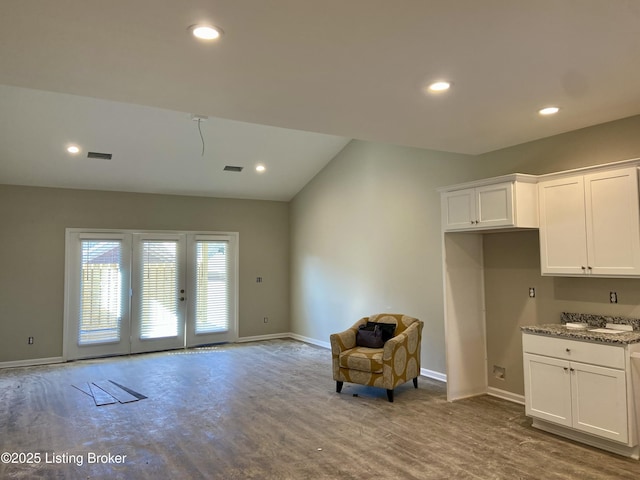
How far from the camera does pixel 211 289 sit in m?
8.33

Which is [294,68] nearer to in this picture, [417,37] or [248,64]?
[248,64]

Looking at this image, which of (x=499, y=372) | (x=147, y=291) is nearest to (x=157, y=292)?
(x=147, y=291)

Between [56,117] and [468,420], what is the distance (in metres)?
5.89

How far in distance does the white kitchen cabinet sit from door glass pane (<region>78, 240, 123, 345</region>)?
6326 mm

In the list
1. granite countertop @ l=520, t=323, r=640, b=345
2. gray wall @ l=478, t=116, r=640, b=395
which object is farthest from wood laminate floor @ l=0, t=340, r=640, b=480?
granite countertop @ l=520, t=323, r=640, b=345

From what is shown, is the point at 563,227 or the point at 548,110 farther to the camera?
the point at 563,227

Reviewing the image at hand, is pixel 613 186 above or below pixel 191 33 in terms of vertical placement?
below

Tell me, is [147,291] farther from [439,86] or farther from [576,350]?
[576,350]

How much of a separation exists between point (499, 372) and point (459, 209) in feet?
6.26

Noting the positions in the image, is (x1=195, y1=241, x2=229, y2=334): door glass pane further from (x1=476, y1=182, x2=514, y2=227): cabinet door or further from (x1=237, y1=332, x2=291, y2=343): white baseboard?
(x1=476, y1=182, x2=514, y2=227): cabinet door

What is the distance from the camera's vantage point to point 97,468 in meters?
3.31

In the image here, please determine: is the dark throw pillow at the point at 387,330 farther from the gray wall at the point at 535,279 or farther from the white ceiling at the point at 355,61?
the white ceiling at the point at 355,61

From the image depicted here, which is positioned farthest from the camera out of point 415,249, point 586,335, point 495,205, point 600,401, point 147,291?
point 147,291

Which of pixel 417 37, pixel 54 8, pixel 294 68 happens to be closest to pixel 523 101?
pixel 417 37
